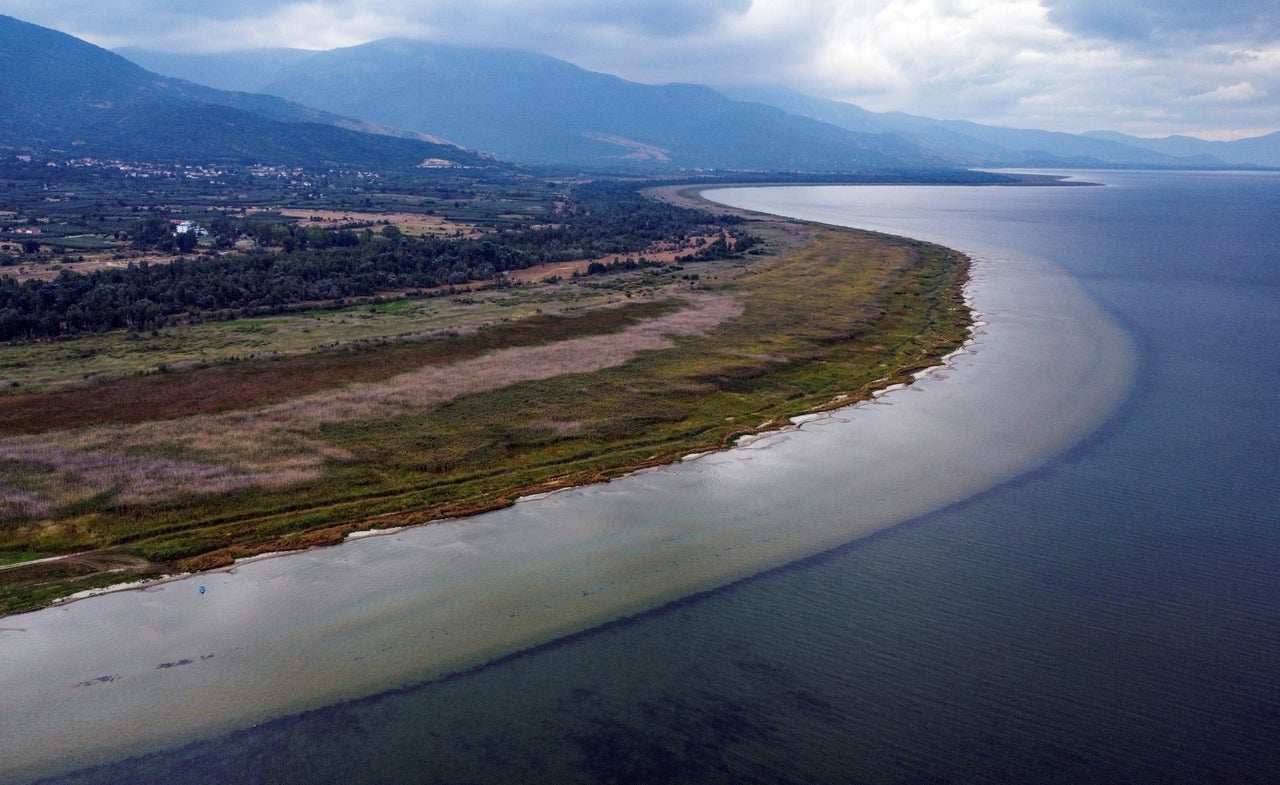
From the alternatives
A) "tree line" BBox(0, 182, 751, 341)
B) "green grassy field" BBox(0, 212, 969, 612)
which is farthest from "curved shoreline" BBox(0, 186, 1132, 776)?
"tree line" BBox(0, 182, 751, 341)

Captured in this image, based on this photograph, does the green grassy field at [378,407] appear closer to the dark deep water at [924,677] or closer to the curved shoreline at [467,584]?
the curved shoreline at [467,584]

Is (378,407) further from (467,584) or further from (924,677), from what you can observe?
(924,677)

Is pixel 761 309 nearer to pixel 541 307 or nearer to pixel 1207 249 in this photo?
pixel 541 307

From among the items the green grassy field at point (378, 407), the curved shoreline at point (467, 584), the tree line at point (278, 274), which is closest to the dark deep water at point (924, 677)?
the curved shoreline at point (467, 584)

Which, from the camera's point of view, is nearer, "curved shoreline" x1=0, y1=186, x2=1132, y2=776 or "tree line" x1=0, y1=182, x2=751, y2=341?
"curved shoreline" x1=0, y1=186, x2=1132, y2=776

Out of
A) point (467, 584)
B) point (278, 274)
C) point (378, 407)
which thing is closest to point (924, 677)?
point (467, 584)

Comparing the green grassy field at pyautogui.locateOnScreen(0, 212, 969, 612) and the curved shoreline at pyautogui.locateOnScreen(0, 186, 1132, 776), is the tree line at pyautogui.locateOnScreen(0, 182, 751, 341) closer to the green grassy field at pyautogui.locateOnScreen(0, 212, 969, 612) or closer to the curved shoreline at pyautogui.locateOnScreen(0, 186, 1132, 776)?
the green grassy field at pyautogui.locateOnScreen(0, 212, 969, 612)
